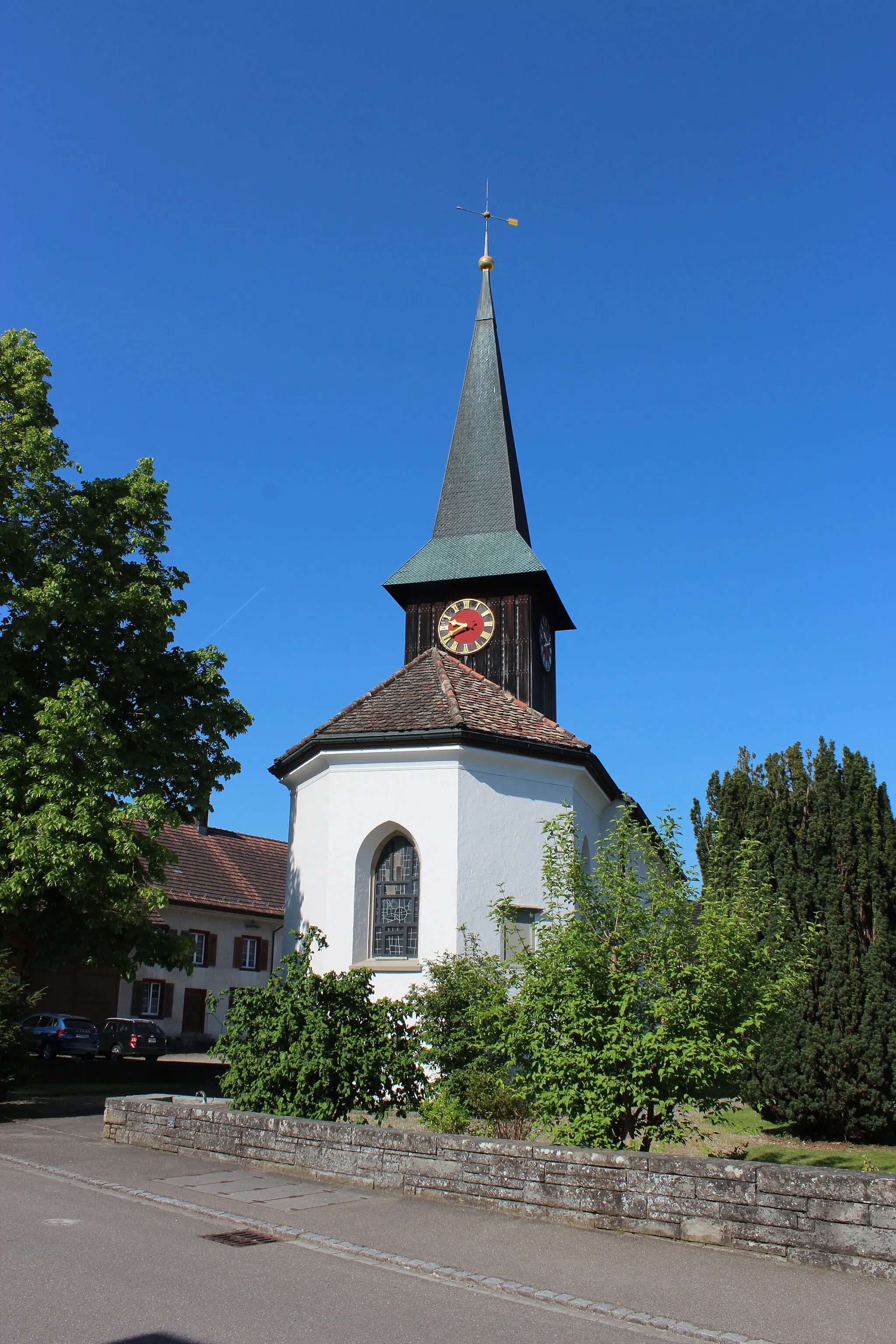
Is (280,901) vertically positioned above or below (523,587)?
below

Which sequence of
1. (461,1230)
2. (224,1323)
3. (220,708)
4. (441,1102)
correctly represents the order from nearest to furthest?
(224,1323) < (461,1230) < (441,1102) < (220,708)

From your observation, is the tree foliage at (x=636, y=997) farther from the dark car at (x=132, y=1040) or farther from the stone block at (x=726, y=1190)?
the dark car at (x=132, y=1040)

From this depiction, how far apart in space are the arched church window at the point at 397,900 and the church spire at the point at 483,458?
32.2ft

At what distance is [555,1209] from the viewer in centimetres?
789

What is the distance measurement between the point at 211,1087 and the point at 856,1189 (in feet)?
52.7

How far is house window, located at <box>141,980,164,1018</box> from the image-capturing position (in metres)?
35.4

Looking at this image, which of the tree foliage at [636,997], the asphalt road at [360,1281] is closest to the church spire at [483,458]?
the tree foliage at [636,997]

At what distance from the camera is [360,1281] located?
630 cm

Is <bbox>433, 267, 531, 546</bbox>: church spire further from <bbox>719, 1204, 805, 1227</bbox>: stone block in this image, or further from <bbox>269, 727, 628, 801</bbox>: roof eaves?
<bbox>719, 1204, 805, 1227</bbox>: stone block

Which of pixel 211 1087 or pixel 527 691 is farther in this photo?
pixel 527 691

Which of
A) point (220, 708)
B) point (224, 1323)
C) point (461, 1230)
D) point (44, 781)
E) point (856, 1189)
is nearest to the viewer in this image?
point (224, 1323)

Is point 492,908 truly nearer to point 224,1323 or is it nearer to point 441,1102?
point 441,1102

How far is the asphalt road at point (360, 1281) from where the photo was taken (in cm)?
537

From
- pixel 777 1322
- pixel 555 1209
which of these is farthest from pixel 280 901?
pixel 777 1322
